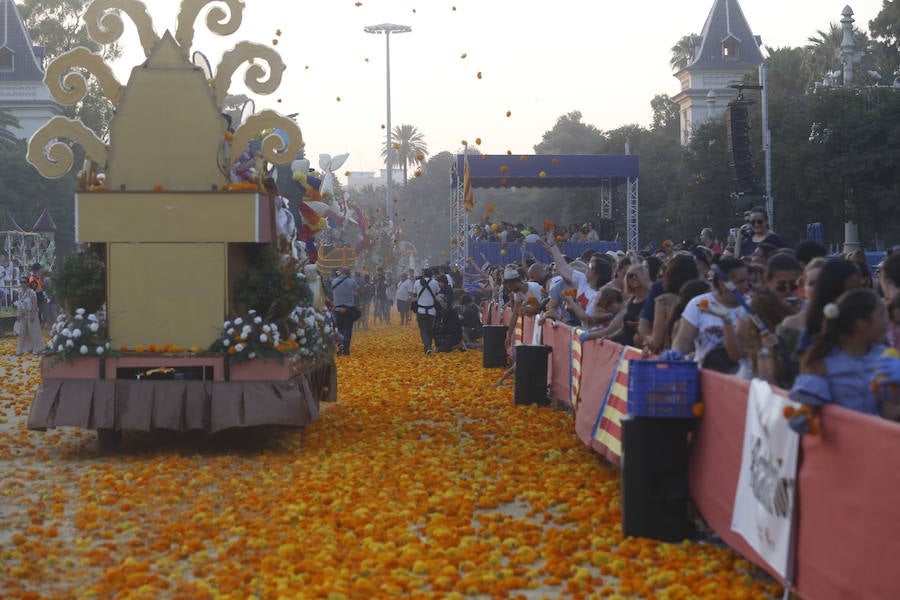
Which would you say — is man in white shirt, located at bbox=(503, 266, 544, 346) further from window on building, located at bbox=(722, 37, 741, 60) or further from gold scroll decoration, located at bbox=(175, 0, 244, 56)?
window on building, located at bbox=(722, 37, 741, 60)

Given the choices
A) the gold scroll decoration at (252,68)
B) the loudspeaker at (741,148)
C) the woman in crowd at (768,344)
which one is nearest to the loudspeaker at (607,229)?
the loudspeaker at (741,148)

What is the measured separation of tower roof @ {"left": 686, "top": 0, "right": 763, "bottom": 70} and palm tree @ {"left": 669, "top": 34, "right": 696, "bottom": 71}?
1.58 meters

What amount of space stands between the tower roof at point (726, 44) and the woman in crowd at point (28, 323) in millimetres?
69759

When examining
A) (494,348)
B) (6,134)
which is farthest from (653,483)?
(6,134)

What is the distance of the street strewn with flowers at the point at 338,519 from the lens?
6.98 metres

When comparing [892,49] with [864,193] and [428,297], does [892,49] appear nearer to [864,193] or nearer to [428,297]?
[864,193]

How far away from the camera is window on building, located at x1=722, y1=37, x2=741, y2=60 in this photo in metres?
92.8

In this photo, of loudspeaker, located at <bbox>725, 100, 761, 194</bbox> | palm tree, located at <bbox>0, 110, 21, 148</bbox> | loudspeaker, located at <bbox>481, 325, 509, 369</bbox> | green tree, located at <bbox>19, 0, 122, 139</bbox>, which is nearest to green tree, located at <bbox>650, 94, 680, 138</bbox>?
green tree, located at <bbox>19, 0, 122, 139</bbox>

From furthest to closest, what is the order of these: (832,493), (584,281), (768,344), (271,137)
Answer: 1. (584,281)
2. (271,137)
3. (768,344)
4. (832,493)

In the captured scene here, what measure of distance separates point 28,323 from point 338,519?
72.7ft

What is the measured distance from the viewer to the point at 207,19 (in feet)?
44.4

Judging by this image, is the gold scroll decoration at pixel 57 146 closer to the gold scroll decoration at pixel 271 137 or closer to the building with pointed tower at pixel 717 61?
the gold scroll decoration at pixel 271 137

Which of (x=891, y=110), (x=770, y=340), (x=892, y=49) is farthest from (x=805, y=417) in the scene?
(x=892, y=49)

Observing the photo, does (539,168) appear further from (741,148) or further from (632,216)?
(741,148)
